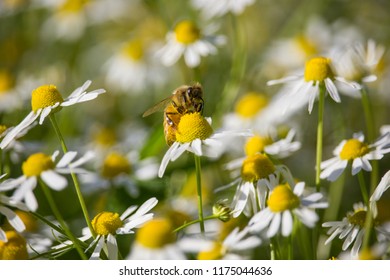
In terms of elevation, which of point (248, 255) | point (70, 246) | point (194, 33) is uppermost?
point (194, 33)

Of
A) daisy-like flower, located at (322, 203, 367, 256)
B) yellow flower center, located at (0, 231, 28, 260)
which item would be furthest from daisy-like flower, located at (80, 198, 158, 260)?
daisy-like flower, located at (322, 203, 367, 256)

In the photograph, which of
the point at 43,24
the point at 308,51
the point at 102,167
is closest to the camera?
the point at 102,167

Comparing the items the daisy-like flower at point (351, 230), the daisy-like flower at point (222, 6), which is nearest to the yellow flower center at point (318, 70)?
the daisy-like flower at point (351, 230)

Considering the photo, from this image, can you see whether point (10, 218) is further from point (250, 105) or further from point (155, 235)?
point (250, 105)

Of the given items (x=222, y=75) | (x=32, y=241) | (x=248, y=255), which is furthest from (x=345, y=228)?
(x=222, y=75)

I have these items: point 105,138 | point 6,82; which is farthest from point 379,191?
point 6,82

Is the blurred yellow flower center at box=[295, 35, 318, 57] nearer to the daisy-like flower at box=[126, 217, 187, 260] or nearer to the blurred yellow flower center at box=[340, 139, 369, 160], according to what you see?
the blurred yellow flower center at box=[340, 139, 369, 160]
